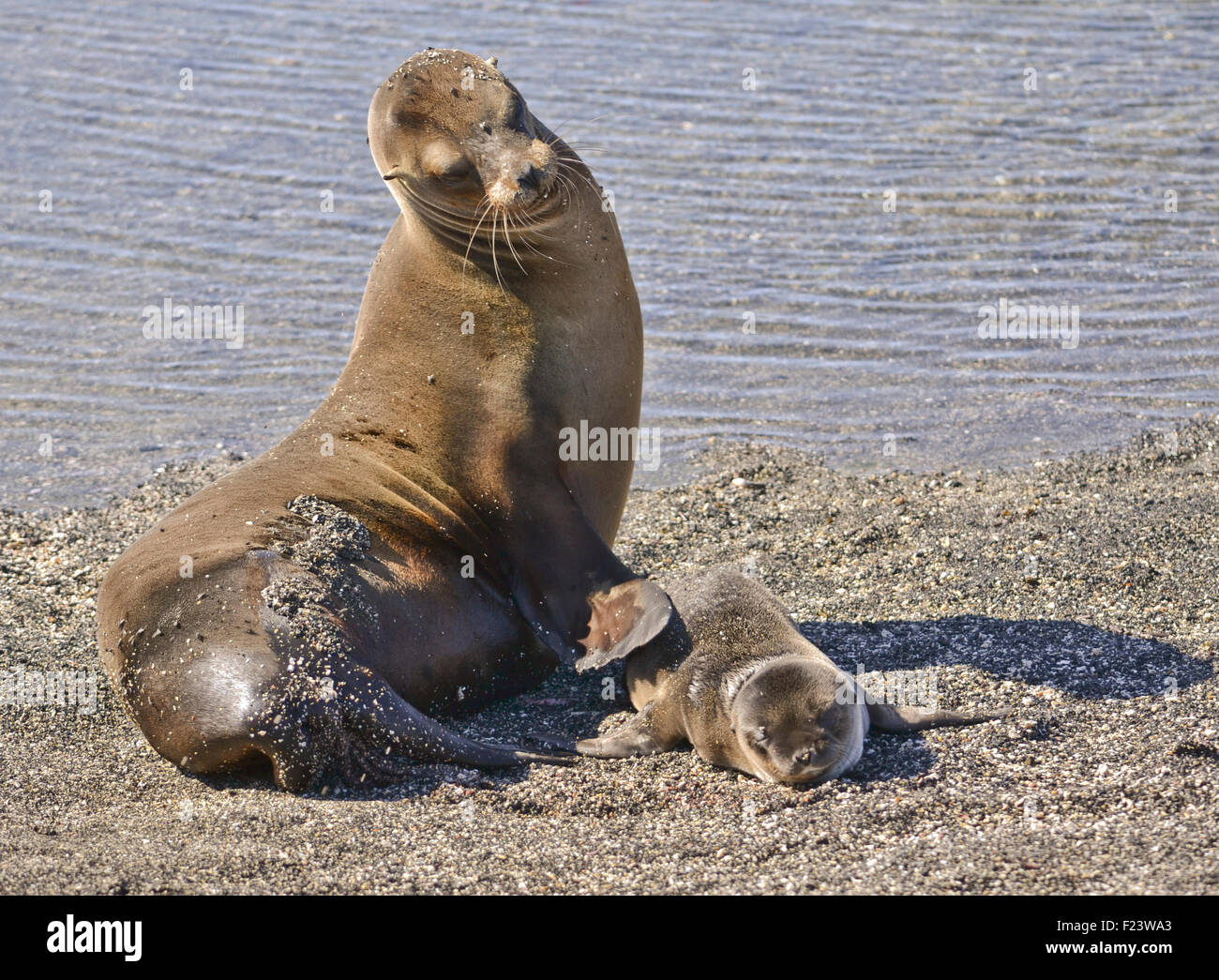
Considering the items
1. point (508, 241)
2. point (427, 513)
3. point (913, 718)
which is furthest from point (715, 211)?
point (913, 718)

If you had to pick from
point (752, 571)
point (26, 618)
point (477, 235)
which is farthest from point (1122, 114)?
point (26, 618)

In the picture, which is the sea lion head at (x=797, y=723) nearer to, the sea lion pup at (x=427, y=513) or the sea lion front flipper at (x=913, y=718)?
the sea lion front flipper at (x=913, y=718)

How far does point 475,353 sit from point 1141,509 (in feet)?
11.1

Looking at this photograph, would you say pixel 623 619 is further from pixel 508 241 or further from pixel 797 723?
pixel 508 241

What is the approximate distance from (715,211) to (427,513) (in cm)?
754

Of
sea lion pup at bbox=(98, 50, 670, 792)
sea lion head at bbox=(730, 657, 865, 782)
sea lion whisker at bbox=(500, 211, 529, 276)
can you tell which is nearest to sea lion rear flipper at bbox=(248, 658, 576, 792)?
sea lion pup at bbox=(98, 50, 670, 792)

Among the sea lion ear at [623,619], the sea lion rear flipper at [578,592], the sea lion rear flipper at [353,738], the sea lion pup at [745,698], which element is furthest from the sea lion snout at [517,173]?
the sea lion rear flipper at [353,738]

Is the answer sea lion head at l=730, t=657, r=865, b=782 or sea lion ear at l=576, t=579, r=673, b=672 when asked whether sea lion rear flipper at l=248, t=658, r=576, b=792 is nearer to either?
sea lion ear at l=576, t=579, r=673, b=672

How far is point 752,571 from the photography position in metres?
7.00

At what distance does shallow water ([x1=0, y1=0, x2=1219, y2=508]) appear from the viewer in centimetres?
976

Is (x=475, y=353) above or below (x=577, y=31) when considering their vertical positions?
below

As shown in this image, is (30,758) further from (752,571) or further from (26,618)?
(752,571)

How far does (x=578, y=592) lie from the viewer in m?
5.65

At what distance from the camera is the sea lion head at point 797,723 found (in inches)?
191
